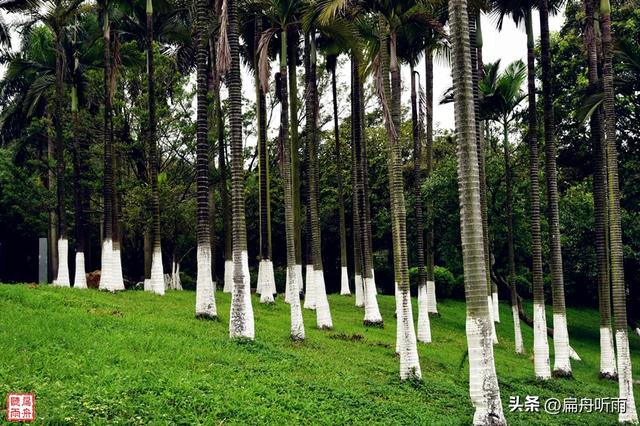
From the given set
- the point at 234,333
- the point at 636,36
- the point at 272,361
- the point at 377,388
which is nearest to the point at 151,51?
the point at 234,333

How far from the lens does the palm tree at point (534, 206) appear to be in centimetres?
1766

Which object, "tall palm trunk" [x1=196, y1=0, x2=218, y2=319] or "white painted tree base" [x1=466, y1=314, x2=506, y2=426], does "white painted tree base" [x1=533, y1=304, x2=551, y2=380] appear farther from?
"tall palm trunk" [x1=196, y1=0, x2=218, y2=319]

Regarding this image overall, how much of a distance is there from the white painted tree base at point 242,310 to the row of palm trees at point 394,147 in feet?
0.09

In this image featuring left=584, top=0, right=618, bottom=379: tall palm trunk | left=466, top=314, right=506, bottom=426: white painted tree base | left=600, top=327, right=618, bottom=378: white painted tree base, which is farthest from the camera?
left=600, top=327, right=618, bottom=378: white painted tree base

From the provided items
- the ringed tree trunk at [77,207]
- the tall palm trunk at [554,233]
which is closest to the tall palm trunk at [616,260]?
the tall palm trunk at [554,233]

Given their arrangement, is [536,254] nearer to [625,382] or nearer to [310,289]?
[625,382]

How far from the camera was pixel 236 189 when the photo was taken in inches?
632

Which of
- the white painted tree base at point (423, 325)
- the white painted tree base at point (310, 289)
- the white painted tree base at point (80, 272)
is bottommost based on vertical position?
the white painted tree base at point (423, 325)

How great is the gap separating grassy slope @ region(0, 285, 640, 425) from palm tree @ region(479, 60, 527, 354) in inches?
139

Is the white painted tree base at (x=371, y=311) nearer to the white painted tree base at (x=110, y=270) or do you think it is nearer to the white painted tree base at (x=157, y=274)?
the white painted tree base at (x=157, y=274)

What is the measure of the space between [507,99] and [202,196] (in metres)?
11.7

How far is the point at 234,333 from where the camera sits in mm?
15492

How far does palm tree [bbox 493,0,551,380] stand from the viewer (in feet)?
57.9

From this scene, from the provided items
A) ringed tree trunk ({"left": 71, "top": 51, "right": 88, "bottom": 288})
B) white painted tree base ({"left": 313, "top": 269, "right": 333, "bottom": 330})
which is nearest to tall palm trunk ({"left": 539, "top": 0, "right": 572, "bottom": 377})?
white painted tree base ({"left": 313, "top": 269, "right": 333, "bottom": 330})
